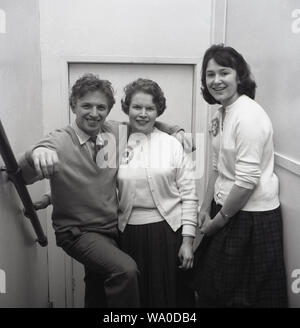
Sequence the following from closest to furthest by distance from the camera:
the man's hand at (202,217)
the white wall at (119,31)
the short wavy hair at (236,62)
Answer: the short wavy hair at (236,62)
the man's hand at (202,217)
the white wall at (119,31)

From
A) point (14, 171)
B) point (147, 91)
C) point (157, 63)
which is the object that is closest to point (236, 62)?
point (147, 91)

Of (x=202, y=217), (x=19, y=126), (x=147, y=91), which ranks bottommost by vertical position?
(x=202, y=217)

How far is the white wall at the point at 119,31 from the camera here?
88.0 inches

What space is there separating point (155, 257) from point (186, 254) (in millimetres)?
121

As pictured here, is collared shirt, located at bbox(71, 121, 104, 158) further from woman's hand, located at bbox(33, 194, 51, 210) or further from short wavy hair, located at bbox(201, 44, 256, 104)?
short wavy hair, located at bbox(201, 44, 256, 104)

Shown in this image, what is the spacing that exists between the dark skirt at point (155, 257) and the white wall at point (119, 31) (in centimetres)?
115

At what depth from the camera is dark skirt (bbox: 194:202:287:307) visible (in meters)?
1.36

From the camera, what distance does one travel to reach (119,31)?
89.0 inches

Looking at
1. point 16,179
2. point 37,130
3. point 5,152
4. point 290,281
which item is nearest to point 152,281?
point 290,281

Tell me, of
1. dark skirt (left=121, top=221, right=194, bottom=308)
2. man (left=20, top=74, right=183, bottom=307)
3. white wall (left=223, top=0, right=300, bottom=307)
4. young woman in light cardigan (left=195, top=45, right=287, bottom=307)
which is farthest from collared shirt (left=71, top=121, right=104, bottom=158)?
white wall (left=223, top=0, right=300, bottom=307)

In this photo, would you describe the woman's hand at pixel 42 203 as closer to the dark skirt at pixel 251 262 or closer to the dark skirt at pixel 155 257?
the dark skirt at pixel 155 257

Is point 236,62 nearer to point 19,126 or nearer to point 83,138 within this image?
point 83,138

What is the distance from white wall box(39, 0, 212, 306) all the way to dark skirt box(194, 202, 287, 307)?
1241 mm

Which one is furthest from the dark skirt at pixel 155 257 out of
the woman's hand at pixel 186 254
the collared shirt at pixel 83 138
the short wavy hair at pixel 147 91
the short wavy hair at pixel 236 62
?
the short wavy hair at pixel 236 62
